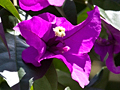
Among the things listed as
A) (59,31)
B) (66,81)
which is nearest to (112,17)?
(59,31)

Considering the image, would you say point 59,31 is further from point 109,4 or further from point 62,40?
point 109,4

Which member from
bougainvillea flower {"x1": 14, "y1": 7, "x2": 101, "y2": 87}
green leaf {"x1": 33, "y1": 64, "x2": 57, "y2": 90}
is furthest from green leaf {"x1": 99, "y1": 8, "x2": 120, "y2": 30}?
green leaf {"x1": 33, "y1": 64, "x2": 57, "y2": 90}

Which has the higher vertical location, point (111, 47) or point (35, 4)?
point (35, 4)

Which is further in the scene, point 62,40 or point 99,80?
point 99,80

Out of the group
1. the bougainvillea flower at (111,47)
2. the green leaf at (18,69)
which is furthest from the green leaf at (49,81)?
the bougainvillea flower at (111,47)

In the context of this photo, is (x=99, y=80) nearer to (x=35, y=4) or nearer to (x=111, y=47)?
(x=111, y=47)

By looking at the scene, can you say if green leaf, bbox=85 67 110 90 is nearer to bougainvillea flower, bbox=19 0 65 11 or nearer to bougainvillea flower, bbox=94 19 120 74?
bougainvillea flower, bbox=94 19 120 74

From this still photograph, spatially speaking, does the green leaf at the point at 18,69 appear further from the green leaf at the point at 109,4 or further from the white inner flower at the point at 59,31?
the green leaf at the point at 109,4

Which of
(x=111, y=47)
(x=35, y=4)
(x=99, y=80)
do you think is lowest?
(x=99, y=80)

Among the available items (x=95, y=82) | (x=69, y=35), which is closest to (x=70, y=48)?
(x=69, y=35)
